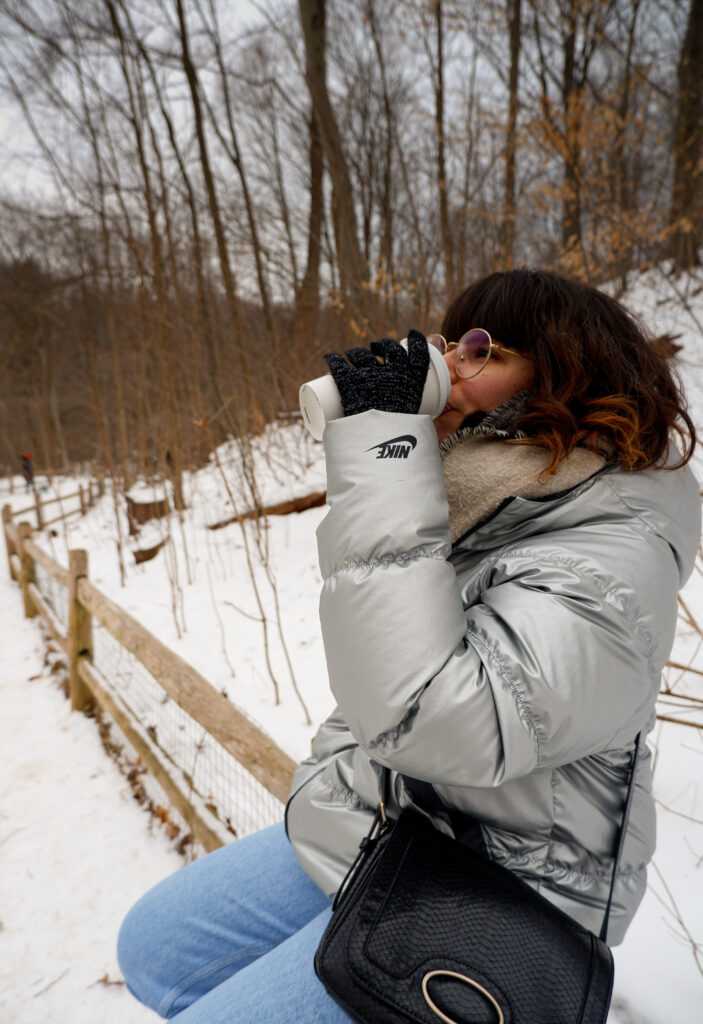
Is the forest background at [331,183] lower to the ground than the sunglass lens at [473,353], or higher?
higher

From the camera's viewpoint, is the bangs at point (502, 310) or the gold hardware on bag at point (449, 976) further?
the bangs at point (502, 310)

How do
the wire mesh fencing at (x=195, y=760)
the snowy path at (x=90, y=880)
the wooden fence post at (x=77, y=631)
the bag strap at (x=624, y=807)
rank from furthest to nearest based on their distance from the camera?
the wooden fence post at (x=77, y=631), the wire mesh fencing at (x=195, y=760), the snowy path at (x=90, y=880), the bag strap at (x=624, y=807)

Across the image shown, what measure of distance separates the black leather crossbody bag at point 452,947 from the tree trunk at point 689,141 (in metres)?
7.84

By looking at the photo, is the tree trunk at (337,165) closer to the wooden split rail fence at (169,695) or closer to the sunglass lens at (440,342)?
the wooden split rail fence at (169,695)

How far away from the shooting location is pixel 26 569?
583 cm

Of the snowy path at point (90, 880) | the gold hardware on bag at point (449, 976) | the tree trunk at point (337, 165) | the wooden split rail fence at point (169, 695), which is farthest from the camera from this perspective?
the tree trunk at point (337, 165)

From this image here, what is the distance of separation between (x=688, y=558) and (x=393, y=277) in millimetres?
5813

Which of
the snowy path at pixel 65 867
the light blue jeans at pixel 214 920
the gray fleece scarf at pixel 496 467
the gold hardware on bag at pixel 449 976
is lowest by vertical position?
the snowy path at pixel 65 867

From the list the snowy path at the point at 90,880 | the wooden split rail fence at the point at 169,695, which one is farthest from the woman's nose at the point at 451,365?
the snowy path at the point at 90,880

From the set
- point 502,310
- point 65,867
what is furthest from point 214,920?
point 65,867

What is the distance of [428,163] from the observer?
277 inches

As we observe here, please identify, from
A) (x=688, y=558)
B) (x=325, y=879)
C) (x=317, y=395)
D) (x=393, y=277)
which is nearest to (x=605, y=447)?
(x=688, y=558)

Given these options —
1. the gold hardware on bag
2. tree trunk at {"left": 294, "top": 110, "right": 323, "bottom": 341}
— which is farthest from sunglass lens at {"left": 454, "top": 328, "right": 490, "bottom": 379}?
tree trunk at {"left": 294, "top": 110, "right": 323, "bottom": 341}

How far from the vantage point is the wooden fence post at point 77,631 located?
12.3 ft
